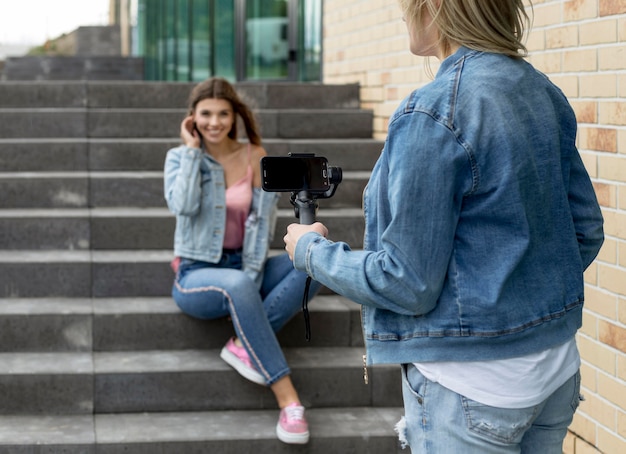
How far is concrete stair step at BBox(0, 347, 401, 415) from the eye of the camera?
4.18 meters

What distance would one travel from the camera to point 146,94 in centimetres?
657

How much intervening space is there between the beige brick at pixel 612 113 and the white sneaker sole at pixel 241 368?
64.9 inches

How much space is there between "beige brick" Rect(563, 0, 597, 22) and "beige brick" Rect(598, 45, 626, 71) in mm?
166

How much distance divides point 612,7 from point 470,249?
1.98m

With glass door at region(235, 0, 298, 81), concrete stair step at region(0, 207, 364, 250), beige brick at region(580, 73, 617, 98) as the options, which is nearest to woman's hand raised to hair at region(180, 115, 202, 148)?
concrete stair step at region(0, 207, 364, 250)

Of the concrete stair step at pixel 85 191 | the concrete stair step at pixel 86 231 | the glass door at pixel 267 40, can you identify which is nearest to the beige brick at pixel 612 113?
the concrete stair step at pixel 86 231

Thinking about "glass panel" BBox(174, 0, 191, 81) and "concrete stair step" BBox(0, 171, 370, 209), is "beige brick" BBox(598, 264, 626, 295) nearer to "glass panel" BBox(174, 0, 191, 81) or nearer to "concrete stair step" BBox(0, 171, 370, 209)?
"concrete stair step" BBox(0, 171, 370, 209)

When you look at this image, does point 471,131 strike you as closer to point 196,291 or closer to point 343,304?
point 196,291

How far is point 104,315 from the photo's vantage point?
4.49 m

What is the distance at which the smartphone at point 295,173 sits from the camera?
200 cm

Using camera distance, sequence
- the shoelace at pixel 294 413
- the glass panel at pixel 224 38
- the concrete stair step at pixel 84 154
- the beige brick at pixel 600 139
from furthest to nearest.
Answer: the glass panel at pixel 224 38, the concrete stair step at pixel 84 154, the shoelace at pixel 294 413, the beige brick at pixel 600 139

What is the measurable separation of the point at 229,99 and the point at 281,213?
1.09 meters

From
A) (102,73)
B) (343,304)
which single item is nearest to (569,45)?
(343,304)

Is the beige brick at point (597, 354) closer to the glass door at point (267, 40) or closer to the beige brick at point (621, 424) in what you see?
the beige brick at point (621, 424)
